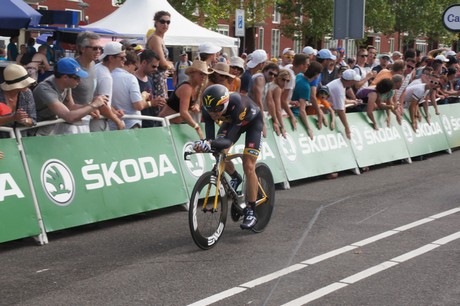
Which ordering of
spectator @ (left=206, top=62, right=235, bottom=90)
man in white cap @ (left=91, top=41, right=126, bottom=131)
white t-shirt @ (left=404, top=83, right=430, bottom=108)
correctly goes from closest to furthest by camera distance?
spectator @ (left=206, top=62, right=235, bottom=90) < man in white cap @ (left=91, top=41, right=126, bottom=131) < white t-shirt @ (left=404, top=83, right=430, bottom=108)

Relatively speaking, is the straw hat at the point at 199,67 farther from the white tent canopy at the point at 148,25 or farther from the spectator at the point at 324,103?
the white tent canopy at the point at 148,25

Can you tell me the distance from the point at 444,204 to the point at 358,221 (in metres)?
1.81

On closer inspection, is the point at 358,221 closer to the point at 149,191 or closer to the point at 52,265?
the point at 149,191

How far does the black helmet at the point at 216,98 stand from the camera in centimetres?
811

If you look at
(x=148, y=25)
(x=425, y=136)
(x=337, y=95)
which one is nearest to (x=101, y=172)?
(x=337, y=95)

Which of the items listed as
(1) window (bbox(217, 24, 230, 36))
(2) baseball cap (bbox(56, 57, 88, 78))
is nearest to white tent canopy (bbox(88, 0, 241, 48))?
(2) baseball cap (bbox(56, 57, 88, 78))

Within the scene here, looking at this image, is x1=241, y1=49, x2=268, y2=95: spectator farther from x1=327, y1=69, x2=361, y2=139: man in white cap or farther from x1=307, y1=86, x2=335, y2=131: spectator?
x1=327, y1=69, x2=361, y2=139: man in white cap

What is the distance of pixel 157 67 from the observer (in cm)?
1130

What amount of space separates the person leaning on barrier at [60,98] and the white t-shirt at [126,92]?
1.07m

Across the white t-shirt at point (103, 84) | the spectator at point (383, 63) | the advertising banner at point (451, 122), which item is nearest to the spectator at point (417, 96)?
the advertising banner at point (451, 122)

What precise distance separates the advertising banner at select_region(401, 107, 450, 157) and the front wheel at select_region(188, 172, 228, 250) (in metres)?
8.56

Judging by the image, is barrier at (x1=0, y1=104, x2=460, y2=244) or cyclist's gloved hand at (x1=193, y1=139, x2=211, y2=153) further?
barrier at (x1=0, y1=104, x2=460, y2=244)

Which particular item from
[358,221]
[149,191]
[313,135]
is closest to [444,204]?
[358,221]

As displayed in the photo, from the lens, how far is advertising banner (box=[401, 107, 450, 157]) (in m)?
16.4
